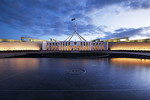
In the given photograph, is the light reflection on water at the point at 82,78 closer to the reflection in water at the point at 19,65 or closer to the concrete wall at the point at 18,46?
the reflection in water at the point at 19,65

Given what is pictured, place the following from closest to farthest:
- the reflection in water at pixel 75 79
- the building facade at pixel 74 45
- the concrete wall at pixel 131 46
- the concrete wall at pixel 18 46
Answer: the reflection in water at pixel 75 79 → the concrete wall at pixel 131 46 → the concrete wall at pixel 18 46 → the building facade at pixel 74 45

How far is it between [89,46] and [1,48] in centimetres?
4010

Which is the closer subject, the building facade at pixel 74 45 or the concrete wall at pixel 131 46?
the concrete wall at pixel 131 46

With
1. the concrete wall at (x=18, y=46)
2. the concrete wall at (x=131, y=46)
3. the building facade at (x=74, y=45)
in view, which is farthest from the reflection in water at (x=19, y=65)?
the concrete wall at (x=131, y=46)

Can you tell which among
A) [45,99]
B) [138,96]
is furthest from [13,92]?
[138,96]

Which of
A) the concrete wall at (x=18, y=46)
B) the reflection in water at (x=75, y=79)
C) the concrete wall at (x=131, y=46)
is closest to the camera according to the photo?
the reflection in water at (x=75, y=79)

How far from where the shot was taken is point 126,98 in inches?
114

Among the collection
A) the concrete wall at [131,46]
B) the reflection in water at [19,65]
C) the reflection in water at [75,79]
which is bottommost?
the reflection in water at [75,79]

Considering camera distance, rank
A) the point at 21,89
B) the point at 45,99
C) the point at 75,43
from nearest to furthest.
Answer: the point at 45,99, the point at 21,89, the point at 75,43

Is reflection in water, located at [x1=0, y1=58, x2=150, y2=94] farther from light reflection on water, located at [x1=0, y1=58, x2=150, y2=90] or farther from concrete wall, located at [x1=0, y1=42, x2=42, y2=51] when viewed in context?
concrete wall, located at [x1=0, y1=42, x2=42, y2=51]

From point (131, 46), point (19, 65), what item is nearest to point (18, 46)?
point (19, 65)

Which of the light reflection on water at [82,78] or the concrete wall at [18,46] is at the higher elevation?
the concrete wall at [18,46]

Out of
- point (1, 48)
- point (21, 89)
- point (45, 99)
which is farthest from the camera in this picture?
point (1, 48)

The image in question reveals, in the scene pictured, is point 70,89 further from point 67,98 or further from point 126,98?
point 126,98
